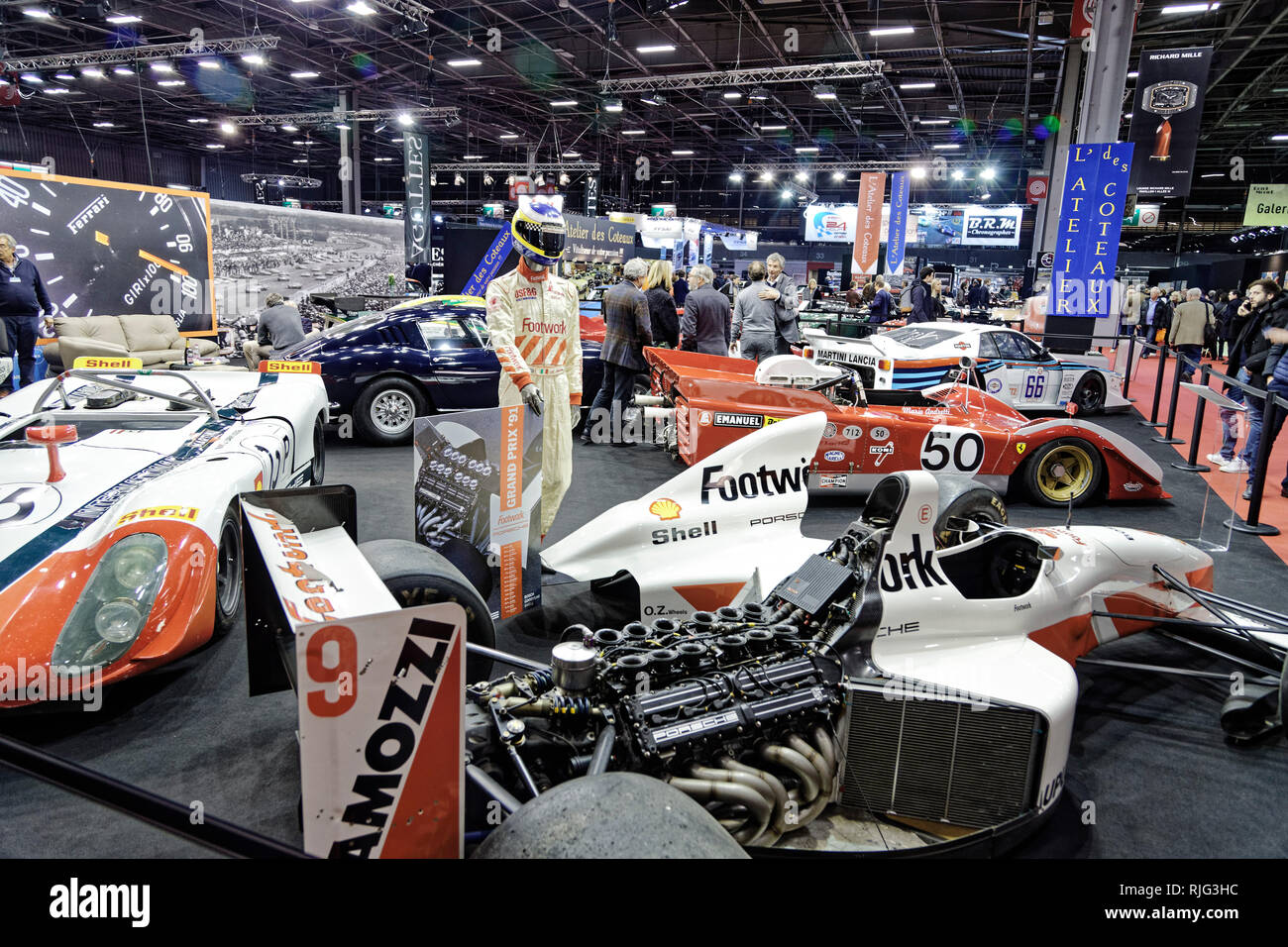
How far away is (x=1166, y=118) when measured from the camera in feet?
37.9

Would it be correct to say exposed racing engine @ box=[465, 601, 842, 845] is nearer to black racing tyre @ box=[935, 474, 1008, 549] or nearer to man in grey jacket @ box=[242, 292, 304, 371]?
black racing tyre @ box=[935, 474, 1008, 549]

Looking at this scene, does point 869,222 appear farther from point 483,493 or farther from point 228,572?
point 228,572

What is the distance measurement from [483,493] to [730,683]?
1.75 metres

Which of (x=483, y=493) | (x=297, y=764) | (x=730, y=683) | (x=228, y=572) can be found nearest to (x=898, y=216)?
(x=483, y=493)

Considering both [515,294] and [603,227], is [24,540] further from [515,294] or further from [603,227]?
[603,227]

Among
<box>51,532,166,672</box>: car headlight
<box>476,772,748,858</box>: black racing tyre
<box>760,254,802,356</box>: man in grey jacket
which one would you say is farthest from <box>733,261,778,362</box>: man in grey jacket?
<box>476,772,748,858</box>: black racing tyre

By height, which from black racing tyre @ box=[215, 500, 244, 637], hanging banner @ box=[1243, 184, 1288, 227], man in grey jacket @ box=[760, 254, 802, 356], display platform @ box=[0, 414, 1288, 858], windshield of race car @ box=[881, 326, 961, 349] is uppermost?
hanging banner @ box=[1243, 184, 1288, 227]

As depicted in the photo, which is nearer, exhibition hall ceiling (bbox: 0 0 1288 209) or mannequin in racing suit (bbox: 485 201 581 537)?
mannequin in racing suit (bbox: 485 201 581 537)

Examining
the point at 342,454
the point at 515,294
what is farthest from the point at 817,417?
the point at 342,454

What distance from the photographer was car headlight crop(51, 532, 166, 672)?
2807 mm

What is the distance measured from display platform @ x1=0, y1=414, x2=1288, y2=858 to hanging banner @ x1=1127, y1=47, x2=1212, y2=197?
10.5m

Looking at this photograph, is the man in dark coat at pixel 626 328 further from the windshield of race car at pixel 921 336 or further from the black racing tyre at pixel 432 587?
the black racing tyre at pixel 432 587

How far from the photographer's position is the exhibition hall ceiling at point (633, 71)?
16.5m

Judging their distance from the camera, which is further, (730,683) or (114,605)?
(114,605)
